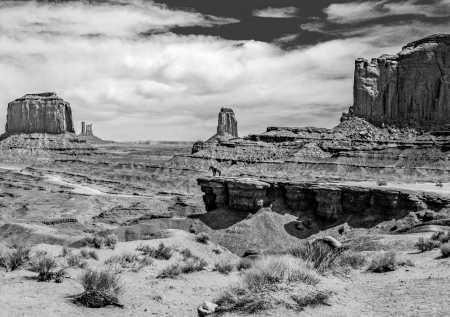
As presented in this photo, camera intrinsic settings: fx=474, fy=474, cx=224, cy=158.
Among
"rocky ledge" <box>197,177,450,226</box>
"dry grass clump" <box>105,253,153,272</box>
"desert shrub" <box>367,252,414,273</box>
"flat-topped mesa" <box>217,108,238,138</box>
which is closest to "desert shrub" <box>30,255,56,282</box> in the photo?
"dry grass clump" <box>105,253,153,272</box>

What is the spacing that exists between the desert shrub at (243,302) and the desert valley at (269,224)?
28mm

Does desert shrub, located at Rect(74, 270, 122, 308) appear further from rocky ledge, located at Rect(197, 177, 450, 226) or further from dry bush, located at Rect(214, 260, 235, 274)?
rocky ledge, located at Rect(197, 177, 450, 226)

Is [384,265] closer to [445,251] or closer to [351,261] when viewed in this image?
[351,261]

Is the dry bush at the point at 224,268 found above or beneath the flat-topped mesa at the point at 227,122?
beneath

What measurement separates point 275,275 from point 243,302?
1.14 meters

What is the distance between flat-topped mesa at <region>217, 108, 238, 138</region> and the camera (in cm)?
15438

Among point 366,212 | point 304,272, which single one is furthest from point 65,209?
point 304,272

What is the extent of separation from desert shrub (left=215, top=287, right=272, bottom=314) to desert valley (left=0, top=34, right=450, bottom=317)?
3 cm

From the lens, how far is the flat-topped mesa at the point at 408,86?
90812mm

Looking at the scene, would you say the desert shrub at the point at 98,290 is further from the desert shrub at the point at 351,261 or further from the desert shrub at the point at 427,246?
the desert shrub at the point at 427,246

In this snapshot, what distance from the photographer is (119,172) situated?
96.3m

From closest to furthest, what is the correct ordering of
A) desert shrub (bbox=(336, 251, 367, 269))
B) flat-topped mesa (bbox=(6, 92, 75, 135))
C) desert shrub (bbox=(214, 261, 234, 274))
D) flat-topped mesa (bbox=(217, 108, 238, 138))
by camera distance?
desert shrub (bbox=(336, 251, 367, 269))
desert shrub (bbox=(214, 261, 234, 274))
flat-topped mesa (bbox=(217, 108, 238, 138))
flat-topped mesa (bbox=(6, 92, 75, 135))

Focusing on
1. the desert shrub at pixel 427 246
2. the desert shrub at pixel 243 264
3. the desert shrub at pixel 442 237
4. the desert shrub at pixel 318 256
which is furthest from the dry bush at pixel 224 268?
the desert shrub at pixel 442 237

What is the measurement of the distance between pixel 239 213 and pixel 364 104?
232 ft
